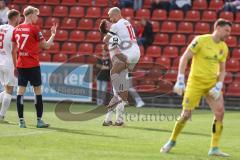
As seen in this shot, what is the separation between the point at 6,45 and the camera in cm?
1541

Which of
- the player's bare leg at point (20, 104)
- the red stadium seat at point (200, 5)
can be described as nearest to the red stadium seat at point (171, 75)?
the red stadium seat at point (200, 5)

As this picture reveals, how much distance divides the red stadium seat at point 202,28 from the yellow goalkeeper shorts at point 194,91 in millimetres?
12769

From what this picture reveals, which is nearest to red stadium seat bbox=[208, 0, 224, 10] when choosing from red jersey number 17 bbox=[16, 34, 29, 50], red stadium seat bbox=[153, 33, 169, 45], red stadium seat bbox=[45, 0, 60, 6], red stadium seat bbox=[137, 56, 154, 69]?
red stadium seat bbox=[153, 33, 169, 45]

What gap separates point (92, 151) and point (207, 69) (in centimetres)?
215

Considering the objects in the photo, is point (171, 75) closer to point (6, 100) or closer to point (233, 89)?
point (233, 89)

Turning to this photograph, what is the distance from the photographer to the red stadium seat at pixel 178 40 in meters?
23.4

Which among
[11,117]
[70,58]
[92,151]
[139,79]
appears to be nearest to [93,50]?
[70,58]

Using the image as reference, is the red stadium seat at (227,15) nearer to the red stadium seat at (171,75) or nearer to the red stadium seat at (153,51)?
the red stadium seat at (153,51)

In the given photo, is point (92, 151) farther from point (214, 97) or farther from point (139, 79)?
point (139, 79)

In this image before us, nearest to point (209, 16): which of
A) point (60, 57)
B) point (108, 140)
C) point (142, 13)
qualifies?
point (142, 13)

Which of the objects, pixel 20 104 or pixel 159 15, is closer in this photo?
pixel 20 104

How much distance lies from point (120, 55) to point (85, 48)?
26.9ft

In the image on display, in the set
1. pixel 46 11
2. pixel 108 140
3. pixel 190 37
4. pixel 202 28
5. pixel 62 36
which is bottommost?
pixel 108 140

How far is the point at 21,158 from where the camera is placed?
9984 millimetres
